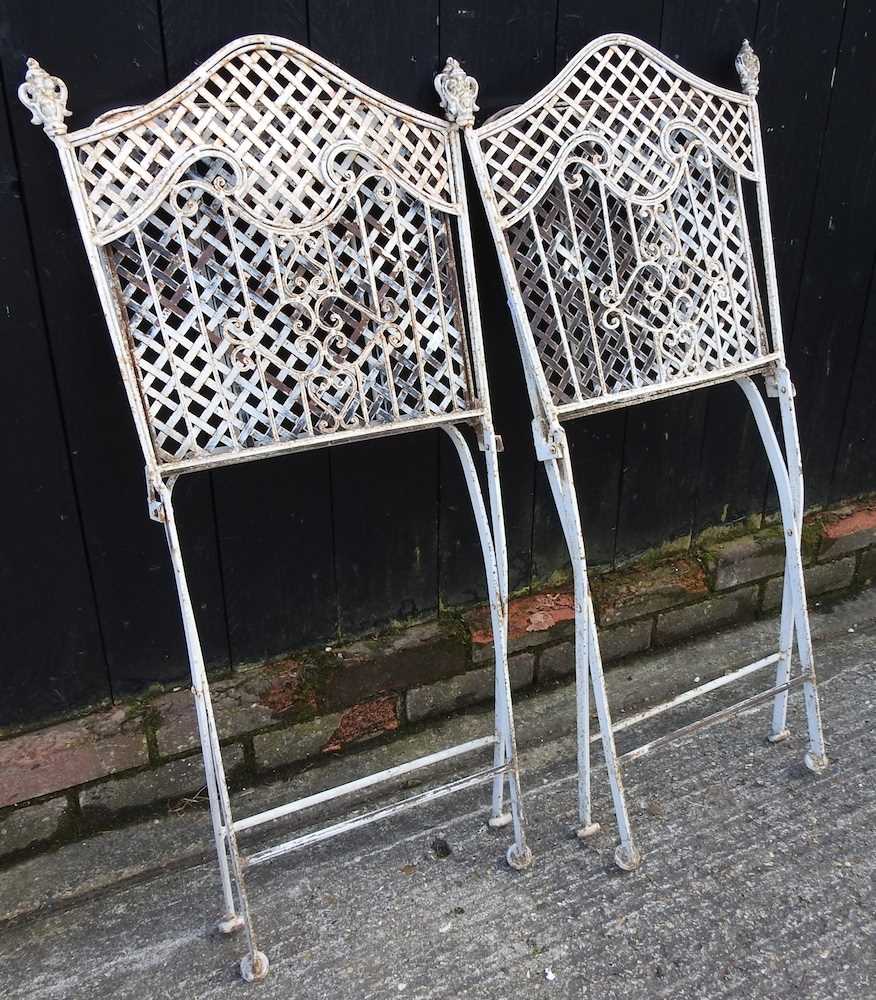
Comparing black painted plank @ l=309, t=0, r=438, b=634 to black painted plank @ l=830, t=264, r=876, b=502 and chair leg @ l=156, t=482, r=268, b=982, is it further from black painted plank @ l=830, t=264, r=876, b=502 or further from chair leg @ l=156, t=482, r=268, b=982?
black painted plank @ l=830, t=264, r=876, b=502

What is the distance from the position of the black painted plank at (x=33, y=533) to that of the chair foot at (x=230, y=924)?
2.08ft

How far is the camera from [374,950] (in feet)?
5.99

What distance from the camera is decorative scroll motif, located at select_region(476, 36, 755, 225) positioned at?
175 cm

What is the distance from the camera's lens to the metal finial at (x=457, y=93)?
5.49ft

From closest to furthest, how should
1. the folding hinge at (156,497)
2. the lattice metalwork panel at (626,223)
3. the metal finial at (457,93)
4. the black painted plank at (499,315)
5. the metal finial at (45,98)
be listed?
the metal finial at (45,98) → the folding hinge at (156,497) → the metal finial at (457,93) → the lattice metalwork panel at (626,223) → the black painted plank at (499,315)

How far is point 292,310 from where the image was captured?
66.6 inches

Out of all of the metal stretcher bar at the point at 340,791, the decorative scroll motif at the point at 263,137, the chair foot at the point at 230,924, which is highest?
the decorative scroll motif at the point at 263,137

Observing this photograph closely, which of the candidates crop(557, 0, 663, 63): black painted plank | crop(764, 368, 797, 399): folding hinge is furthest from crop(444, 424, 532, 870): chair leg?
crop(557, 0, 663, 63): black painted plank

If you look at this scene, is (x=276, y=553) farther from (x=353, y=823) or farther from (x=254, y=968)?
(x=254, y=968)

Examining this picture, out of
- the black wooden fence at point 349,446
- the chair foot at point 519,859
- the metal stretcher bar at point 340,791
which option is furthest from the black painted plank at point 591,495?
the chair foot at point 519,859

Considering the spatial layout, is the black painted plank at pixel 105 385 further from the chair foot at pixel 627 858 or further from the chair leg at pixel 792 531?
the chair leg at pixel 792 531

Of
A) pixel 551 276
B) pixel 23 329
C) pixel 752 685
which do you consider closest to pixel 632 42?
pixel 551 276

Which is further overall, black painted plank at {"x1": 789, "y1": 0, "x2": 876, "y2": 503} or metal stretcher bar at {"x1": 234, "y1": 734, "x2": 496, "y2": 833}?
black painted plank at {"x1": 789, "y1": 0, "x2": 876, "y2": 503}

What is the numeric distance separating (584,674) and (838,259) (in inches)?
63.9
